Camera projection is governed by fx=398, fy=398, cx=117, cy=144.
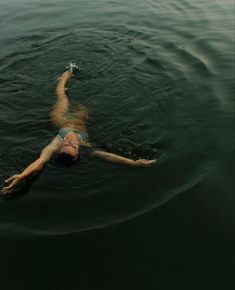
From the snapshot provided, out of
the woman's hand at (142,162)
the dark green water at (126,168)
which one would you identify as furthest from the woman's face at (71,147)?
the woman's hand at (142,162)

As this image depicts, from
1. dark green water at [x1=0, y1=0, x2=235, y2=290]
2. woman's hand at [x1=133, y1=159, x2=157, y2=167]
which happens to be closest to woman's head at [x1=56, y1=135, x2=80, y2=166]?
dark green water at [x1=0, y1=0, x2=235, y2=290]

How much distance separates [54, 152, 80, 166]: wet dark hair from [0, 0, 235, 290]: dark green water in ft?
1.22

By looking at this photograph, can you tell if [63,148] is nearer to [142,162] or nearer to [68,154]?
[68,154]

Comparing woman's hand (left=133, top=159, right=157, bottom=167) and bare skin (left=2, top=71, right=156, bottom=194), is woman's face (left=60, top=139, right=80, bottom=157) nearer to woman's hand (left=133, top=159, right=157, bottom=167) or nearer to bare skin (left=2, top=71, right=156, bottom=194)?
bare skin (left=2, top=71, right=156, bottom=194)

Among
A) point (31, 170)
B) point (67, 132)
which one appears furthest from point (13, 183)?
point (67, 132)

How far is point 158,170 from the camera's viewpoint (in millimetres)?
7117

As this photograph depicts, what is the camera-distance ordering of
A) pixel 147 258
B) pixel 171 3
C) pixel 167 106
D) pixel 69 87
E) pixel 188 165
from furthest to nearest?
1. pixel 171 3
2. pixel 69 87
3. pixel 167 106
4. pixel 188 165
5. pixel 147 258

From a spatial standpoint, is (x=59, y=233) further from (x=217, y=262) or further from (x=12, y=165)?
(x=217, y=262)

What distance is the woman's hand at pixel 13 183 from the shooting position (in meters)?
6.29

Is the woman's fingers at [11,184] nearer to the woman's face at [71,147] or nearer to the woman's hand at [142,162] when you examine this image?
the woman's face at [71,147]

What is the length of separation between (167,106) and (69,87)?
2.53 meters

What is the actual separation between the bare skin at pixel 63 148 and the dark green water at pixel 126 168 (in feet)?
0.66

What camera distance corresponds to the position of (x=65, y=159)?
6.57 metres

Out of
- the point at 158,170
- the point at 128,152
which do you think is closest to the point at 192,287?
the point at 158,170
